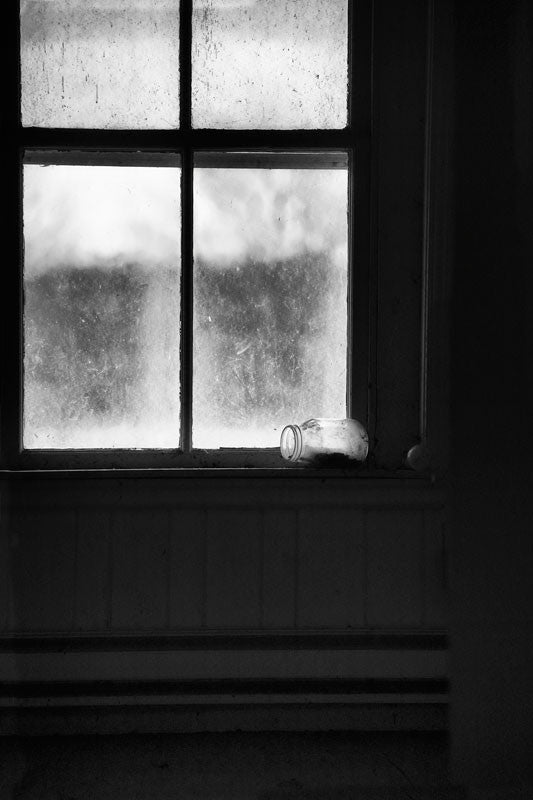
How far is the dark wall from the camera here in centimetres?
136

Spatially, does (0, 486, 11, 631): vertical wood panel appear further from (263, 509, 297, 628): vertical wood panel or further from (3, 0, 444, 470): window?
(263, 509, 297, 628): vertical wood panel

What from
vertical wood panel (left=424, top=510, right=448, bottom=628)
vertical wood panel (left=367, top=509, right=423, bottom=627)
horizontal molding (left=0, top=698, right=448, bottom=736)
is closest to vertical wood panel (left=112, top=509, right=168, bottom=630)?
horizontal molding (left=0, top=698, right=448, bottom=736)

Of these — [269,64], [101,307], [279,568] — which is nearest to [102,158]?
[101,307]

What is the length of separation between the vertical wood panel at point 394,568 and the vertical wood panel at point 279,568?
20 centimetres

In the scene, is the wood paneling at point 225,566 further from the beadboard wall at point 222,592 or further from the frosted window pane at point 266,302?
the frosted window pane at point 266,302

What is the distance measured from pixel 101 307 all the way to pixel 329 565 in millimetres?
904

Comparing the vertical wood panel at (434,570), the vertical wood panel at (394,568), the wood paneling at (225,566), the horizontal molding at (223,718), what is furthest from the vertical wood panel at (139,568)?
the vertical wood panel at (434,570)

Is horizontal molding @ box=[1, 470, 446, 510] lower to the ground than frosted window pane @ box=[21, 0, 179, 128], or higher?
lower

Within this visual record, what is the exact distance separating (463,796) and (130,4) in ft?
6.71

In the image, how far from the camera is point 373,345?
181 centimetres

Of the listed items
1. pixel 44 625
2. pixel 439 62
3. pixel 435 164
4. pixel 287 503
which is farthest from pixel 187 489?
pixel 439 62

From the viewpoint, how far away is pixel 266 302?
183cm

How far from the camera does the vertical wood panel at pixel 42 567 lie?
5.77 feet

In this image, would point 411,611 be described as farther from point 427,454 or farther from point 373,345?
point 373,345
